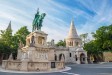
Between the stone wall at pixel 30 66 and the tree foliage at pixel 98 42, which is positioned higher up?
the tree foliage at pixel 98 42

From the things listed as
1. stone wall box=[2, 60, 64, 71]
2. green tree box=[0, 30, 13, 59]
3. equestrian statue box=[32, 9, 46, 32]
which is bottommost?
stone wall box=[2, 60, 64, 71]

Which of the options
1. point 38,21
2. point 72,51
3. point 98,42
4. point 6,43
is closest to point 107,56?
point 98,42

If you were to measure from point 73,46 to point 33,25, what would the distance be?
24.7m

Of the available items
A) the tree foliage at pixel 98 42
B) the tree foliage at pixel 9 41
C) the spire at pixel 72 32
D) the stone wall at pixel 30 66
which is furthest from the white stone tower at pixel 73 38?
the stone wall at pixel 30 66

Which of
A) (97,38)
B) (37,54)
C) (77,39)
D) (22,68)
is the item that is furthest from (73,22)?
(22,68)

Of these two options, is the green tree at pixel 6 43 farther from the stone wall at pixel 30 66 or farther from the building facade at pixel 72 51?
the building facade at pixel 72 51

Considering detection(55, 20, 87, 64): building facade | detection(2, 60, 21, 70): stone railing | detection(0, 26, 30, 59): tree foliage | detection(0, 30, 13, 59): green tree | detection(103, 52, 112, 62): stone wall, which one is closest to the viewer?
detection(2, 60, 21, 70): stone railing

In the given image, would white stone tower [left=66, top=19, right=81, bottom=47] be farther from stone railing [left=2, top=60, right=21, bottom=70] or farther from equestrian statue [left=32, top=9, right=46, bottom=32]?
stone railing [left=2, top=60, right=21, bottom=70]

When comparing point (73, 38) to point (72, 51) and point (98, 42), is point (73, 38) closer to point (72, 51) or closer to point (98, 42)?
point (72, 51)

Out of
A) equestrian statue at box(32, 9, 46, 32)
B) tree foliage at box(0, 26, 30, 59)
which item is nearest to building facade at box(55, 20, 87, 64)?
tree foliage at box(0, 26, 30, 59)

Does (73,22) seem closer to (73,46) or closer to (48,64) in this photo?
(73,46)

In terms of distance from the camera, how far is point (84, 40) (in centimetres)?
5850

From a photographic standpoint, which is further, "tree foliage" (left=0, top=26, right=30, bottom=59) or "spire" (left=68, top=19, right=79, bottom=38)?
"spire" (left=68, top=19, right=79, bottom=38)

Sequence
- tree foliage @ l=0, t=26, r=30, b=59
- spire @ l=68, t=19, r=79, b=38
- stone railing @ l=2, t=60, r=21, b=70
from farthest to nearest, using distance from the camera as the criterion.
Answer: spire @ l=68, t=19, r=79, b=38
tree foliage @ l=0, t=26, r=30, b=59
stone railing @ l=2, t=60, r=21, b=70
